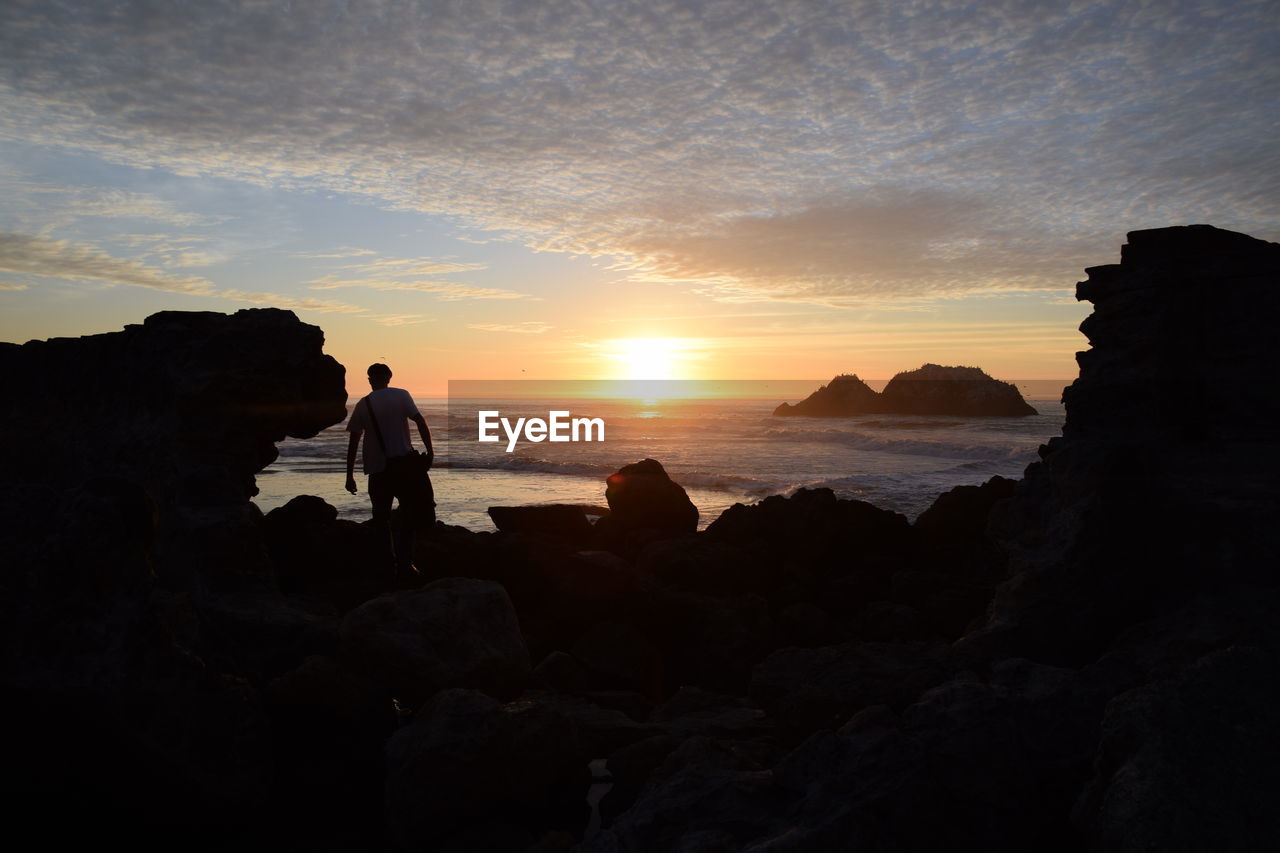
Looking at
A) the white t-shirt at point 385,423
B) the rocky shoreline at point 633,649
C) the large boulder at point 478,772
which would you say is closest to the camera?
the rocky shoreline at point 633,649

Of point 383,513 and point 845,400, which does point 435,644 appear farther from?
point 845,400

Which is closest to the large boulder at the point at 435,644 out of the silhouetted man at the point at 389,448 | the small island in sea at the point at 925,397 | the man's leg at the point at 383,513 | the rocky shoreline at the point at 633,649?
the rocky shoreline at the point at 633,649

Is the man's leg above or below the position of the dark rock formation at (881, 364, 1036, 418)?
below

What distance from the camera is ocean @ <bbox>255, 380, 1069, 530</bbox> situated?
66.1 ft

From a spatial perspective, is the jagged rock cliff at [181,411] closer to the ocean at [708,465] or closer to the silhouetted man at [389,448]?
the silhouetted man at [389,448]

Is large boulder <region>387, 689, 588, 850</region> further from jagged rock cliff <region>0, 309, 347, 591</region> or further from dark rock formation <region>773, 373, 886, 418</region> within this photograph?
dark rock formation <region>773, 373, 886, 418</region>

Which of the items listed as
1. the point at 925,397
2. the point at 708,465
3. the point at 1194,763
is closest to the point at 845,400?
the point at 925,397

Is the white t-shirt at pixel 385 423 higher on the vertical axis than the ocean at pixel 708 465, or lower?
higher

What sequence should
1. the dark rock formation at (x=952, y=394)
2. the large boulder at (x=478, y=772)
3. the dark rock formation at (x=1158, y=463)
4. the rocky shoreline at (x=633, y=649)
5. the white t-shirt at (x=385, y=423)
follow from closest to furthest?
the rocky shoreline at (x=633, y=649), the large boulder at (x=478, y=772), the dark rock formation at (x=1158, y=463), the white t-shirt at (x=385, y=423), the dark rock formation at (x=952, y=394)

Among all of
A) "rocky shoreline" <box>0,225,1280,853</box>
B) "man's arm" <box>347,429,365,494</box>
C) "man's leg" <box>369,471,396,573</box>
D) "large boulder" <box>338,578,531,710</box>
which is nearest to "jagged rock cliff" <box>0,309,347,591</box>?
"rocky shoreline" <box>0,225,1280,853</box>

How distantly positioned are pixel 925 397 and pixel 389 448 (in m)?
71.0

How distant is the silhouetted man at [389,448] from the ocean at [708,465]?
7834 mm

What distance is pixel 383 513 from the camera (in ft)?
24.6

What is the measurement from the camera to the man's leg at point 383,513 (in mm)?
7277
